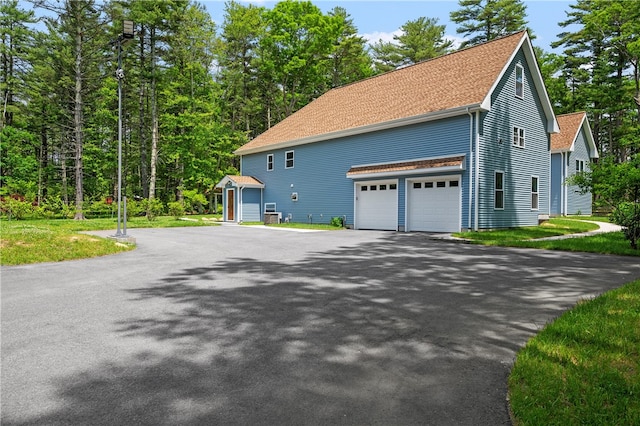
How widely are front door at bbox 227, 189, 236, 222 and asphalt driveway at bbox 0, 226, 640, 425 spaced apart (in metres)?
18.8

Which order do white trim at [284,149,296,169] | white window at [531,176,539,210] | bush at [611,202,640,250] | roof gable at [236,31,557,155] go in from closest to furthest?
1. bush at [611,202,640,250]
2. roof gable at [236,31,557,155]
3. white window at [531,176,539,210]
4. white trim at [284,149,296,169]

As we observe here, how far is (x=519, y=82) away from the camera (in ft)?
59.7

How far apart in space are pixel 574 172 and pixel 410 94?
1370 cm

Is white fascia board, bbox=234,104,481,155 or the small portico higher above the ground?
white fascia board, bbox=234,104,481,155

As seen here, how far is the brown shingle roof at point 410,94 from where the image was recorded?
16.9 m

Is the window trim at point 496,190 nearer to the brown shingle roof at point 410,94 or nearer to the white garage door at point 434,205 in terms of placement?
the white garage door at point 434,205

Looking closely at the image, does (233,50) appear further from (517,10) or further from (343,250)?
(343,250)

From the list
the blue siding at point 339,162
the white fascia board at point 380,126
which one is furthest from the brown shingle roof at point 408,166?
the white fascia board at point 380,126

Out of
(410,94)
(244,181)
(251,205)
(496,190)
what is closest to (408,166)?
(496,190)

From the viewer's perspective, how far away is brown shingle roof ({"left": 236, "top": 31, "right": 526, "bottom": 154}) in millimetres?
16891

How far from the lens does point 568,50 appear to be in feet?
130

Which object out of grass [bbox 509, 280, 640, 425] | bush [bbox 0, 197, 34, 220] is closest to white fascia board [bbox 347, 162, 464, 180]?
grass [bbox 509, 280, 640, 425]

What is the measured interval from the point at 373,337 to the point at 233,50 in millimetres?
39206

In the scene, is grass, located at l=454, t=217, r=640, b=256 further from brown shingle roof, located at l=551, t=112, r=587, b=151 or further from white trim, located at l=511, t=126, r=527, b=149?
brown shingle roof, located at l=551, t=112, r=587, b=151
